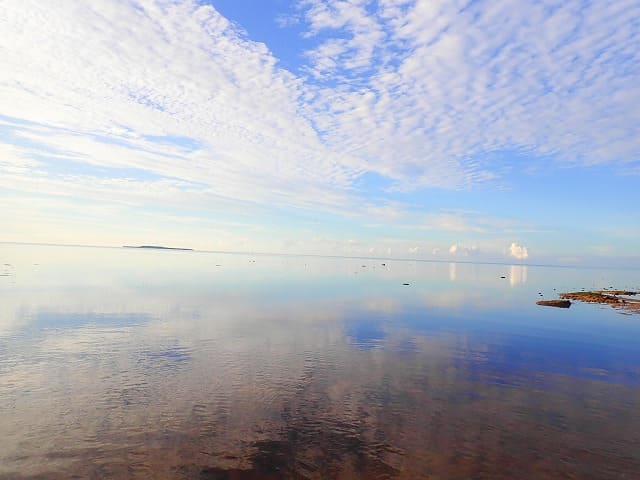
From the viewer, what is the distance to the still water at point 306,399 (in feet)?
47.5

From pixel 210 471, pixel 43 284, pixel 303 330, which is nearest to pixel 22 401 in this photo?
pixel 210 471

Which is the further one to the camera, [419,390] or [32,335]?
[32,335]

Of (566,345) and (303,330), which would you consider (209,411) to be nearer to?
(303,330)

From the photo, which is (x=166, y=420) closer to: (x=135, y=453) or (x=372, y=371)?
(x=135, y=453)

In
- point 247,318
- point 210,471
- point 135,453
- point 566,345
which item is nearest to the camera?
point 210,471

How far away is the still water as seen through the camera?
14484 millimetres

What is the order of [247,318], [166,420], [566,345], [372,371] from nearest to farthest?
[166,420] → [372,371] → [566,345] → [247,318]

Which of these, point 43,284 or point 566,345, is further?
point 43,284

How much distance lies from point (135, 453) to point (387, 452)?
9522 mm

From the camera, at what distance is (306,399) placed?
20.4 meters

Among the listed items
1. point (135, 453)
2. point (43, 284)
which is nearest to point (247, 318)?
point (135, 453)

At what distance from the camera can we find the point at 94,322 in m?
38.2

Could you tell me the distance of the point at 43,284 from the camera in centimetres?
6769

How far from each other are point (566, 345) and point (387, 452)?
2939cm
